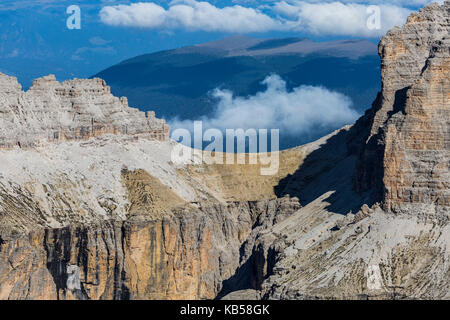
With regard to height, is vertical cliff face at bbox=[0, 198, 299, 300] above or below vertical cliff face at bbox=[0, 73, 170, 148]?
below

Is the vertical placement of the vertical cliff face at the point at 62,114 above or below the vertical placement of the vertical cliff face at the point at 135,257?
above

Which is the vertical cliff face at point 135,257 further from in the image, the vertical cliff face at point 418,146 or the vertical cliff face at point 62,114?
the vertical cliff face at point 418,146

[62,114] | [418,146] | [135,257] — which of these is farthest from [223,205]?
[418,146]

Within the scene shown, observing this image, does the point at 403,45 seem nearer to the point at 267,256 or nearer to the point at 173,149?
the point at 267,256

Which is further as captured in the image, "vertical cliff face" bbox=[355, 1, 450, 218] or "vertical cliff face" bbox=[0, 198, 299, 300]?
"vertical cliff face" bbox=[0, 198, 299, 300]

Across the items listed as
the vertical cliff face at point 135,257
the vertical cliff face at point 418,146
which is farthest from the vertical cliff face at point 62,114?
the vertical cliff face at point 418,146

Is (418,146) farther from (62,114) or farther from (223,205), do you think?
(62,114)

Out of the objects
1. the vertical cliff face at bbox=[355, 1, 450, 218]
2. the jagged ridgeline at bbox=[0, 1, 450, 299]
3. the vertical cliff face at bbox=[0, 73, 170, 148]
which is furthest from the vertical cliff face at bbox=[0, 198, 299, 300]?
the vertical cliff face at bbox=[355, 1, 450, 218]

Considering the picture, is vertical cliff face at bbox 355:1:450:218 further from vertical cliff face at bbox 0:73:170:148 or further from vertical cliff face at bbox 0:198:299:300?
vertical cliff face at bbox 0:73:170:148
